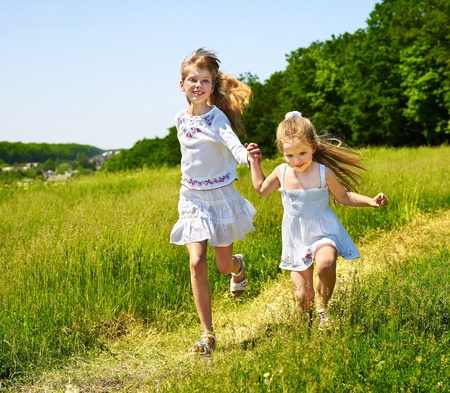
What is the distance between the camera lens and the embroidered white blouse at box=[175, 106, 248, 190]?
5402 mm

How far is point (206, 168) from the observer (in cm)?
542

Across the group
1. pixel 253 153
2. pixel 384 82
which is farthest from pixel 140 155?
pixel 253 153

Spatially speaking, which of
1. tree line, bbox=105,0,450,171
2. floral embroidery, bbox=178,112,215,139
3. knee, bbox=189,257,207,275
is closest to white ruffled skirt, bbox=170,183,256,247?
knee, bbox=189,257,207,275

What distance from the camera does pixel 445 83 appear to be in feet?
119

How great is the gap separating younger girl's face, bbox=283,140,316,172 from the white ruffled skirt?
2.21 ft

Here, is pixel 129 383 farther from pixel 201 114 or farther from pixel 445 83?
pixel 445 83

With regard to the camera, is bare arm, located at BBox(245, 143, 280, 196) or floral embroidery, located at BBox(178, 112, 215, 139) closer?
bare arm, located at BBox(245, 143, 280, 196)

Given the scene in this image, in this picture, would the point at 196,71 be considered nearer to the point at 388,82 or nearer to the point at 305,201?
the point at 305,201

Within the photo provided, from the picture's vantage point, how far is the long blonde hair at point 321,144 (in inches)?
198

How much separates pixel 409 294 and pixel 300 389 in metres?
1.60

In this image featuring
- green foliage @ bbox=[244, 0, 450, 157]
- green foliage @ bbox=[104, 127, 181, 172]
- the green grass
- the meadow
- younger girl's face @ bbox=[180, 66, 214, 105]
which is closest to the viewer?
the green grass

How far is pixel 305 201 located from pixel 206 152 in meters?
0.90

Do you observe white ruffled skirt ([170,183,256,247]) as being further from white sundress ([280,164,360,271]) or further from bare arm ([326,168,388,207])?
bare arm ([326,168,388,207])

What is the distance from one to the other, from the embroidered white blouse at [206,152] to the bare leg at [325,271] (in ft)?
3.33
